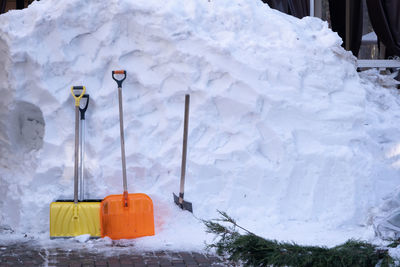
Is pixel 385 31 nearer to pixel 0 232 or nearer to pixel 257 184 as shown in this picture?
pixel 257 184

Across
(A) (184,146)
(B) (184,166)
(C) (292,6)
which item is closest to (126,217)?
(B) (184,166)

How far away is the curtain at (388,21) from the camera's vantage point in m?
7.42

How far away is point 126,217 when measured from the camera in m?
4.73

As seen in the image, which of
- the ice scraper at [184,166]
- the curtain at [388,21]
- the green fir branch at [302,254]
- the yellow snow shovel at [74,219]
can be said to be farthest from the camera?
the curtain at [388,21]

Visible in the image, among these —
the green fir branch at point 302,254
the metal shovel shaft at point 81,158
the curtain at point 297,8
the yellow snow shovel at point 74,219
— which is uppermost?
the curtain at point 297,8

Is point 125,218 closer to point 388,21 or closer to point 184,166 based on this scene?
point 184,166

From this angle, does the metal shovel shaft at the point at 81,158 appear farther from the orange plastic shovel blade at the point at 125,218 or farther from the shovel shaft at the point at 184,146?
the shovel shaft at the point at 184,146

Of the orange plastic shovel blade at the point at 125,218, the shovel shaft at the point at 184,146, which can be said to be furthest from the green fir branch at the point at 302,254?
the shovel shaft at the point at 184,146

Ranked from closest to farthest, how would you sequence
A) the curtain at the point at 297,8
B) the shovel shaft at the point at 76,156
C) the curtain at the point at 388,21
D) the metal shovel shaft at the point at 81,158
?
the shovel shaft at the point at 76,156 < the metal shovel shaft at the point at 81,158 < the curtain at the point at 388,21 < the curtain at the point at 297,8

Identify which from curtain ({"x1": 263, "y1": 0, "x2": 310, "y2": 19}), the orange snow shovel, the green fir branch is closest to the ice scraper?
the orange snow shovel

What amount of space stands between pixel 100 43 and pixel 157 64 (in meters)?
0.51

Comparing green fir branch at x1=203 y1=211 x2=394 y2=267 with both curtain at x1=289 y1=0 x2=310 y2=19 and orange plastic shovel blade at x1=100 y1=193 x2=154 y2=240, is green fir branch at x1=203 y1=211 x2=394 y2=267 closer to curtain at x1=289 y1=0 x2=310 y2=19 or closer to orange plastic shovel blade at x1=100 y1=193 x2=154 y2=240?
orange plastic shovel blade at x1=100 y1=193 x2=154 y2=240

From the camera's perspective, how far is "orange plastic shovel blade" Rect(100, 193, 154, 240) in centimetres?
473

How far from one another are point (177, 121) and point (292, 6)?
3012 mm
